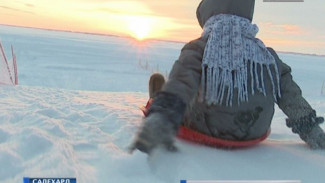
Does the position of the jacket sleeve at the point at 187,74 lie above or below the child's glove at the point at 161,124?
above

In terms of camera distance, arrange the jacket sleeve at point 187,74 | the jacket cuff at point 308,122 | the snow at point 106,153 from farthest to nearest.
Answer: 1. the jacket cuff at point 308,122
2. the jacket sleeve at point 187,74
3. the snow at point 106,153

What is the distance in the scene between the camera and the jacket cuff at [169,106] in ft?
2.41

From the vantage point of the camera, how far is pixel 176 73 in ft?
2.68

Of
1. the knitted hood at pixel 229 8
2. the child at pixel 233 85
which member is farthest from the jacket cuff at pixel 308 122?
the knitted hood at pixel 229 8

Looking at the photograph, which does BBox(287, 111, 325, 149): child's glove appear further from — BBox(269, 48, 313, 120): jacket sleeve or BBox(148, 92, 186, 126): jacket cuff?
BBox(148, 92, 186, 126): jacket cuff

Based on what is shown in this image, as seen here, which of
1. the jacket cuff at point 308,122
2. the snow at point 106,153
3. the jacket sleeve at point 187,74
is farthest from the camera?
the jacket cuff at point 308,122

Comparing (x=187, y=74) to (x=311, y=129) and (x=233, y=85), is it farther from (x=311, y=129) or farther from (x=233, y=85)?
(x=311, y=129)

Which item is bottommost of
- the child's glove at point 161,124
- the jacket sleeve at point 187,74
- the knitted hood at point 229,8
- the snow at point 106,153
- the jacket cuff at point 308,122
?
the snow at point 106,153

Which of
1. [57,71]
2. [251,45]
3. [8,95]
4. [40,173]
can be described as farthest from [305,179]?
[57,71]

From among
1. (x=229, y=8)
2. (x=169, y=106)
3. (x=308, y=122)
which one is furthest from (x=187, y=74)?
(x=308, y=122)

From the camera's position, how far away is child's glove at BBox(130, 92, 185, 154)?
693 millimetres

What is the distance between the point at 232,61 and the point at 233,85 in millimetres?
52

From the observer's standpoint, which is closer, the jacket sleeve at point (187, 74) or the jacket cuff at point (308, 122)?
the jacket sleeve at point (187, 74)

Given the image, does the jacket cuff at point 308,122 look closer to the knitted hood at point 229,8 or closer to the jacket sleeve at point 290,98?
the jacket sleeve at point 290,98
